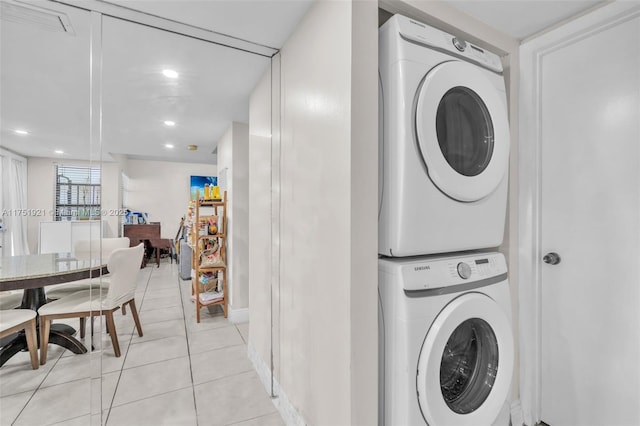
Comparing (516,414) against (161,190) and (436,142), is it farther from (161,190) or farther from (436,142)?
(161,190)

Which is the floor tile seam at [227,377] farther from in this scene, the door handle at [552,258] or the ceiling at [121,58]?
the door handle at [552,258]

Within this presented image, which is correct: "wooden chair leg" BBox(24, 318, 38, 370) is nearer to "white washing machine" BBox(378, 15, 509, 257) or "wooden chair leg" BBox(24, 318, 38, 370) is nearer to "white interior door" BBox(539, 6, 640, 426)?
"white washing machine" BBox(378, 15, 509, 257)

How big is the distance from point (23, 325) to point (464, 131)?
2300 millimetres

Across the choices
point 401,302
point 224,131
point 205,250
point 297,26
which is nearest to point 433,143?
point 401,302

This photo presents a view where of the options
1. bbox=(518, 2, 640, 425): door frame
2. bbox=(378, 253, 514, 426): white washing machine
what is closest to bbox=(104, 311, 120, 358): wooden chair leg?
bbox=(378, 253, 514, 426): white washing machine

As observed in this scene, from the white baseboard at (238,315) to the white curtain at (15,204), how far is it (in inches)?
74.0

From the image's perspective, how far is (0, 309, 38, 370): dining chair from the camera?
1.28 m

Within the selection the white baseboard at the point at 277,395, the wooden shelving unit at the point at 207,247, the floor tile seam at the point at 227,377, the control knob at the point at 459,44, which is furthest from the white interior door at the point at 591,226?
the wooden shelving unit at the point at 207,247

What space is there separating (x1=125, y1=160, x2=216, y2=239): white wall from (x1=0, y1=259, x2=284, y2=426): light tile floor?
405 mm

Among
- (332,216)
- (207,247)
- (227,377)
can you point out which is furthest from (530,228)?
(207,247)

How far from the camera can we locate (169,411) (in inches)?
64.4

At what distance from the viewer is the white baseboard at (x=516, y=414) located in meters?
1.56

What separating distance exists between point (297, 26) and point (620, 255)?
195cm

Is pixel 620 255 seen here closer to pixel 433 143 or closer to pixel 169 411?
pixel 433 143
